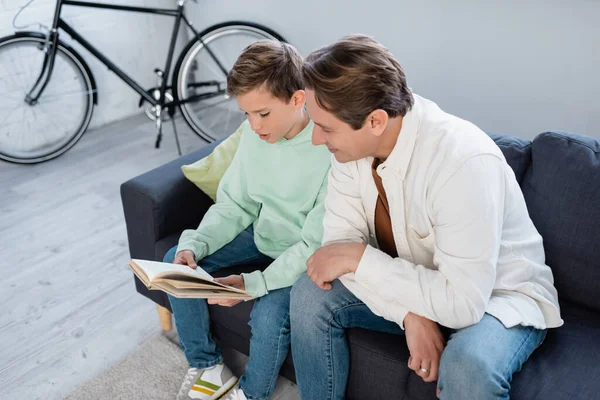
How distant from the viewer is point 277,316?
1.38m

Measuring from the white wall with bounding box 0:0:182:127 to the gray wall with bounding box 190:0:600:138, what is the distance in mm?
1178

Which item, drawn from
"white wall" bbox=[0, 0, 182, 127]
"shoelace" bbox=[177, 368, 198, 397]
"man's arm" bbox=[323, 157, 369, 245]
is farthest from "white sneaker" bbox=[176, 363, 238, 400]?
"white wall" bbox=[0, 0, 182, 127]

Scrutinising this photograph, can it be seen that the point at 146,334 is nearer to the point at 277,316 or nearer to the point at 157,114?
the point at 277,316

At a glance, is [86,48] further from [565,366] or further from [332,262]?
[565,366]

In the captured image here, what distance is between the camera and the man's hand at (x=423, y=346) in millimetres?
1172

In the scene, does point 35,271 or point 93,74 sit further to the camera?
point 93,74

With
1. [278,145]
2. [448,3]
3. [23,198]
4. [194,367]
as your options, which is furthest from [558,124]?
[23,198]

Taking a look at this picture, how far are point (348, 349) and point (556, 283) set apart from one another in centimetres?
55

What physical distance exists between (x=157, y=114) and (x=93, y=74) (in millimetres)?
481

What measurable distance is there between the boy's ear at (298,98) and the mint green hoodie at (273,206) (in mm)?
77

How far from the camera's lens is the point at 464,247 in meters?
1.10

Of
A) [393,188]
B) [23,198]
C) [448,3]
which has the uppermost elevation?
[448,3]

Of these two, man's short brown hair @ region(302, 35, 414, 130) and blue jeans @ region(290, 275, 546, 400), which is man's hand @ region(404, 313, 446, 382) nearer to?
blue jeans @ region(290, 275, 546, 400)

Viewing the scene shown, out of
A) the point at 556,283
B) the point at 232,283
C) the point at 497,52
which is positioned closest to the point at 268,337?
the point at 232,283
